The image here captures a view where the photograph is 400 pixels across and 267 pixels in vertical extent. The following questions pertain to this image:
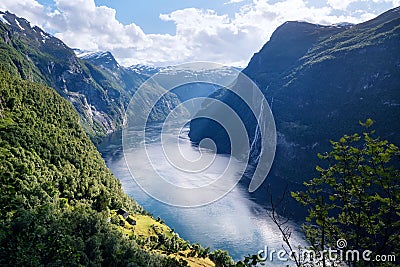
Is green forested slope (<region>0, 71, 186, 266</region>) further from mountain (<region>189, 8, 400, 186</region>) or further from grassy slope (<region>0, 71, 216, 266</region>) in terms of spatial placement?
mountain (<region>189, 8, 400, 186</region>)

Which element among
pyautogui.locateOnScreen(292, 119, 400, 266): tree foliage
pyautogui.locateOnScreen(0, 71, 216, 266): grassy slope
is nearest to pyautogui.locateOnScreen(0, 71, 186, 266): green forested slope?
pyautogui.locateOnScreen(0, 71, 216, 266): grassy slope

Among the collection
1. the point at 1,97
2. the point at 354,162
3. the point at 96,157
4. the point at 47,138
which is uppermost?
the point at 1,97

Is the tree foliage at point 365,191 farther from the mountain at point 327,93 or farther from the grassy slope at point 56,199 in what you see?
the mountain at point 327,93

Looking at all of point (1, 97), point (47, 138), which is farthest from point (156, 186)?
point (1, 97)

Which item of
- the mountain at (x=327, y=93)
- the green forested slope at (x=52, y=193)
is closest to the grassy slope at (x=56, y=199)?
the green forested slope at (x=52, y=193)

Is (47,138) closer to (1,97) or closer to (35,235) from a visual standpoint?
(1,97)

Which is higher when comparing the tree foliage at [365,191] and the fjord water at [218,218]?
the tree foliage at [365,191]

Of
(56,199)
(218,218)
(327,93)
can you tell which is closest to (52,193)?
(56,199)
